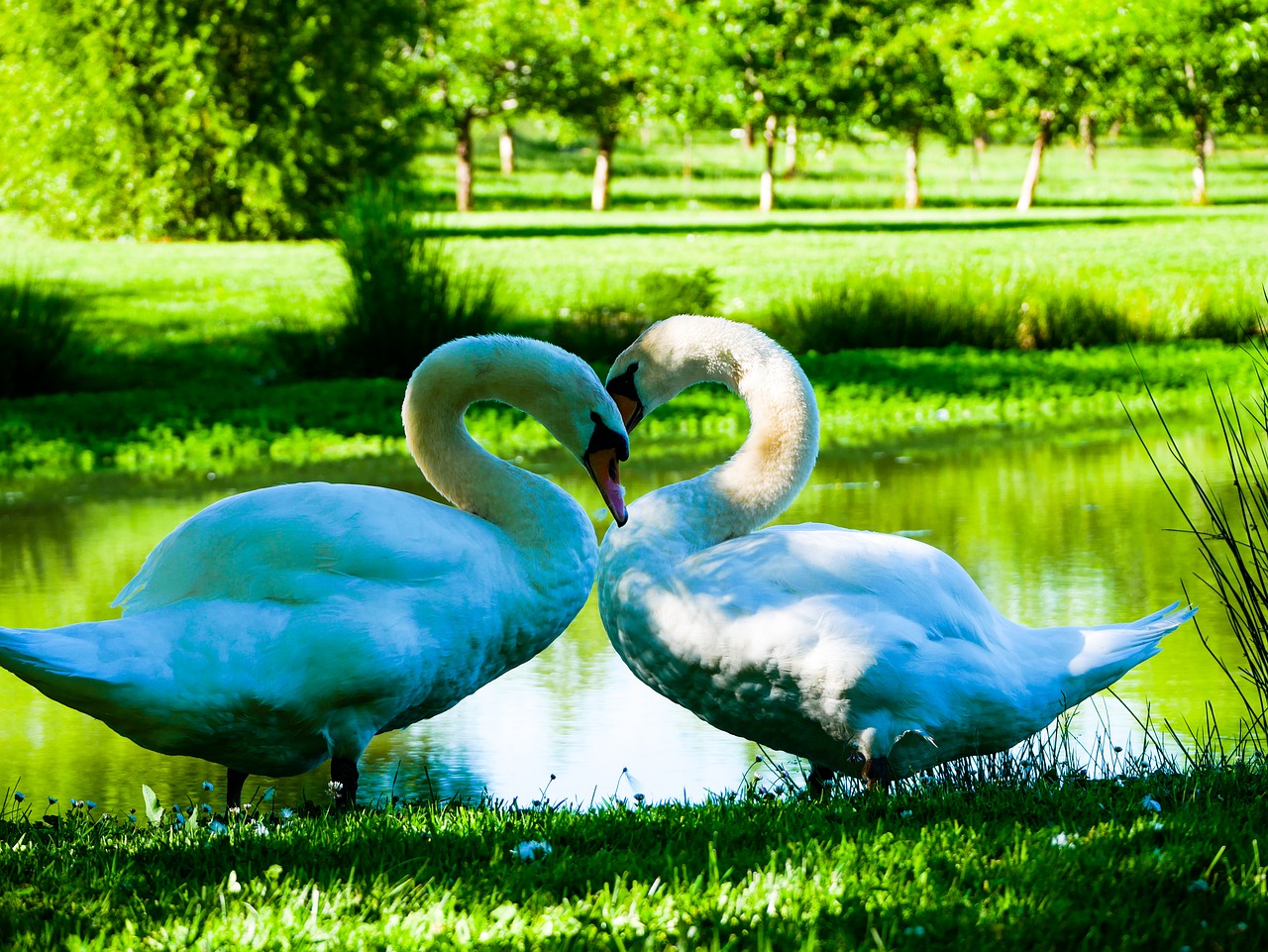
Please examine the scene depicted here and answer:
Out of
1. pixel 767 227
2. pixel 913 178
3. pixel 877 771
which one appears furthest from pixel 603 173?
pixel 877 771

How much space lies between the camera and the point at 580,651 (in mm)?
6664

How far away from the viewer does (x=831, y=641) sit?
4.19 m

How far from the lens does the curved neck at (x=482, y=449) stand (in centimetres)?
486

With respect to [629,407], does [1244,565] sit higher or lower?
lower

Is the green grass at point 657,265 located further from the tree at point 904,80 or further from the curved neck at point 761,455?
the curved neck at point 761,455

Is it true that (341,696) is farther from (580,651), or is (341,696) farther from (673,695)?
(580,651)

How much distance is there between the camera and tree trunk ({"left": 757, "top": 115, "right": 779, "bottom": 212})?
146ft

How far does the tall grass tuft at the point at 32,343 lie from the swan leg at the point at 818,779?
10522 mm

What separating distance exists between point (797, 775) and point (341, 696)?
162cm

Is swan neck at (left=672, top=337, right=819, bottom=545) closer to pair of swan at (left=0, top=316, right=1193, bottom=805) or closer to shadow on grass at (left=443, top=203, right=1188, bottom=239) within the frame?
pair of swan at (left=0, top=316, right=1193, bottom=805)

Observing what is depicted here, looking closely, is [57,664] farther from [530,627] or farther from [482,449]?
[482,449]

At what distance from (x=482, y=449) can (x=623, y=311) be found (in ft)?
34.4

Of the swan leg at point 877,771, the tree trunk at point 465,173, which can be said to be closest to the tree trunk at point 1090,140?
the tree trunk at point 465,173

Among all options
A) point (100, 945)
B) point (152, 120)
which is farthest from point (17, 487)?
point (152, 120)
